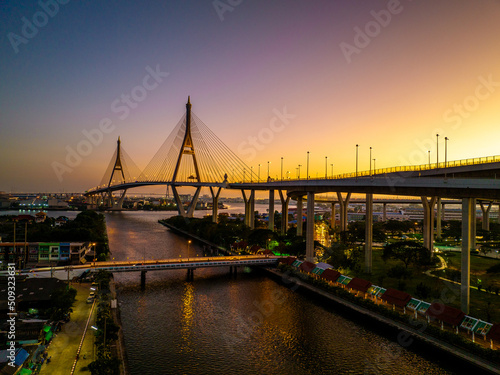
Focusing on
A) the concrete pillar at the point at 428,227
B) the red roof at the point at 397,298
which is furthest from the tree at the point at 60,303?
the concrete pillar at the point at 428,227

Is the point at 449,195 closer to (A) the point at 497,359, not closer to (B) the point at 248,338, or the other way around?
(A) the point at 497,359

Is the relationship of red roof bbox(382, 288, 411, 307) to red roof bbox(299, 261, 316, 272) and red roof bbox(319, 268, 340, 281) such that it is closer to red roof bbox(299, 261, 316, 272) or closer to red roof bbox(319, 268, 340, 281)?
red roof bbox(319, 268, 340, 281)

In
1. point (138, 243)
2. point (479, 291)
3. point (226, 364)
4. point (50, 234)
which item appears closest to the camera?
point (226, 364)

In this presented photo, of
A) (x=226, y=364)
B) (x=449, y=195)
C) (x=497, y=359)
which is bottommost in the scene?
(x=226, y=364)

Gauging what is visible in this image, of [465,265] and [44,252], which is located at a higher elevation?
Answer: [465,265]

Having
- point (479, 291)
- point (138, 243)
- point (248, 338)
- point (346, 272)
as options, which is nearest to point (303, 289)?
point (346, 272)

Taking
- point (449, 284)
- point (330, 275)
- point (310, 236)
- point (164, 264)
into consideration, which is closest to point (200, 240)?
point (164, 264)

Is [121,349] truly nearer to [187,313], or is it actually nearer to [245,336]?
[187,313]
